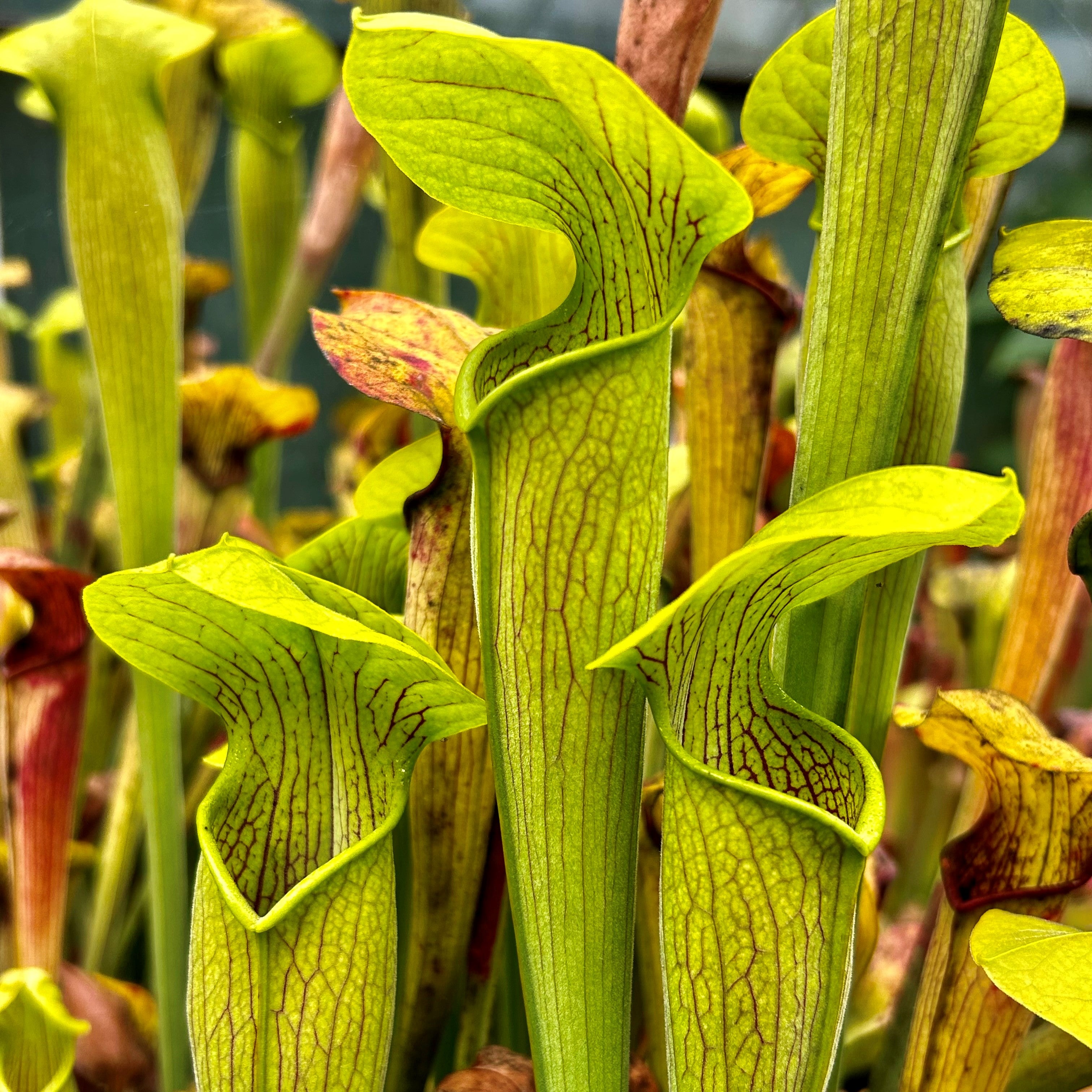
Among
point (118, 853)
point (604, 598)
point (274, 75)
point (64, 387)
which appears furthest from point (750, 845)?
point (64, 387)

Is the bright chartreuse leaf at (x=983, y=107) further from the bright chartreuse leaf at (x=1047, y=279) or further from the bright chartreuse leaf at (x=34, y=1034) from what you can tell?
the bright chartreuse leaf at (x=34, y=1034)

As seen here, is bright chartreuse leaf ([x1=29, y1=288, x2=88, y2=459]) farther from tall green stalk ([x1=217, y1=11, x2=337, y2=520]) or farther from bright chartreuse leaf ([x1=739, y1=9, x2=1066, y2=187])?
bright chartreuse leaf ([x1=739, y1=9, x2=1066, y2=187])

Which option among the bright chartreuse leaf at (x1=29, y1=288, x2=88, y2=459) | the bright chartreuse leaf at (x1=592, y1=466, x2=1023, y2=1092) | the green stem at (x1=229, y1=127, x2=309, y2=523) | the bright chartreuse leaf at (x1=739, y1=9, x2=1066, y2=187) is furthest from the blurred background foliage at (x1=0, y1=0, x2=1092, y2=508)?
the bright chartreuse leaf at (x1=592, y1=466, x2=1023, y2=1092)

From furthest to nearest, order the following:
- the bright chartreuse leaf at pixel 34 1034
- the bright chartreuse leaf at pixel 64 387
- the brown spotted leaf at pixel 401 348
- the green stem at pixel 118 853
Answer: the bright chartreuse leaf at pixel 64 387 < the green stem at pixel 118 853 < the bright chartreuse leaf at pixel 34 1034 < the brown spotted leaf at pixel 401 348

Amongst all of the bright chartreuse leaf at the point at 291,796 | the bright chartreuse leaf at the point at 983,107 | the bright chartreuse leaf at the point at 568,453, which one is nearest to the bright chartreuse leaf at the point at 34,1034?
the bright chartreuse leaf at the point at 291,796

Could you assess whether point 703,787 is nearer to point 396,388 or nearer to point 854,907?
point 854,907

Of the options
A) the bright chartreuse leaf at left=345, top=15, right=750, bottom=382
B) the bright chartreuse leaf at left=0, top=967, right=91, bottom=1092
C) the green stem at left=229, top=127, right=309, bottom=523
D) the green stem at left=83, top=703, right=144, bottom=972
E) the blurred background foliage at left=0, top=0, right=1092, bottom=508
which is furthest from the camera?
the blurred background foliage at left=0, top=0, right=1092, bottom=508

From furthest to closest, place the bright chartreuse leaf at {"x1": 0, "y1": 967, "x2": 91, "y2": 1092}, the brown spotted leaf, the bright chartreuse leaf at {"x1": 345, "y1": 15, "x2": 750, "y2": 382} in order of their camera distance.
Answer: the bright chartreuse leaf at {"x1": 0, "y1": 967, "x2": 91, "y2": 1092}, the brown spotted leaf, the bright chartreuse leaf at {"x1": 345, "y1": 15, "x2": 750, "y2": 382}
